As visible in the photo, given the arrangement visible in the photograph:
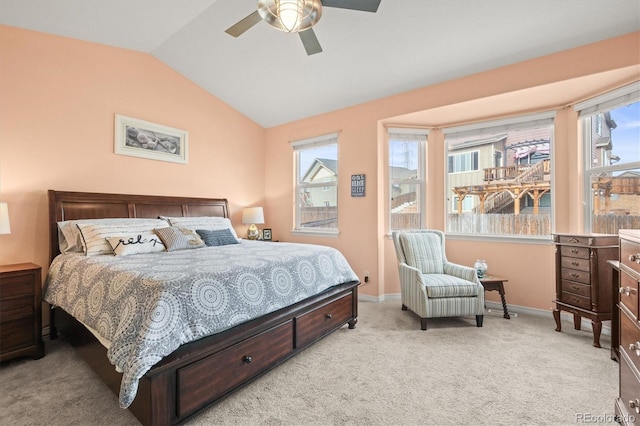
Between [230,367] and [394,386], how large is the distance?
111 cm

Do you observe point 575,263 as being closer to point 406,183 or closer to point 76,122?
point 406,183

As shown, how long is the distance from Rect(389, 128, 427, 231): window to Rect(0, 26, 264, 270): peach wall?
267 centimetres

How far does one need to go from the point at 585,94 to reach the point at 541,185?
A: 1.02 m

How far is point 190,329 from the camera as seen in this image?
1.62 metres

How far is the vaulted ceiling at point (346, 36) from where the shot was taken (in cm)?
245

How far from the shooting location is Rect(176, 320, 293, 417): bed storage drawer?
62.6 inches

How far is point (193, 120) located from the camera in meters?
4.07

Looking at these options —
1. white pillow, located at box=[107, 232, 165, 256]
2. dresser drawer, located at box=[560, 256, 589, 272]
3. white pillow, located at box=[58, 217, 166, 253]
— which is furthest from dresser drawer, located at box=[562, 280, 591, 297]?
white pillow, located at box=[58, 217, 166, 253]

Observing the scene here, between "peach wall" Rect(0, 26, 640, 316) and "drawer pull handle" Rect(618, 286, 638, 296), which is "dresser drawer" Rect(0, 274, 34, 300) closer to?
"peach wall" Rect(0, 26, 640, 316)

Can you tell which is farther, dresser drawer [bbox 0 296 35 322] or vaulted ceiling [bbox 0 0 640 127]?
vaulted ceiling [bbox 0 0 640 127]

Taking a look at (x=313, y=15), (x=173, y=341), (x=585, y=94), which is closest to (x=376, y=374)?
(x=173, y=341)

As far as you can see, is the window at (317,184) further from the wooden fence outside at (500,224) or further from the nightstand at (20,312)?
the nightstand at (20,312)

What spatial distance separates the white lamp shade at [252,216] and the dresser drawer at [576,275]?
3744mm

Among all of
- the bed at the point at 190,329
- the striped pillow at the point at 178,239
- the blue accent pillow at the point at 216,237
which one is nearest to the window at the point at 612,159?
the bed at the point at 190,329
